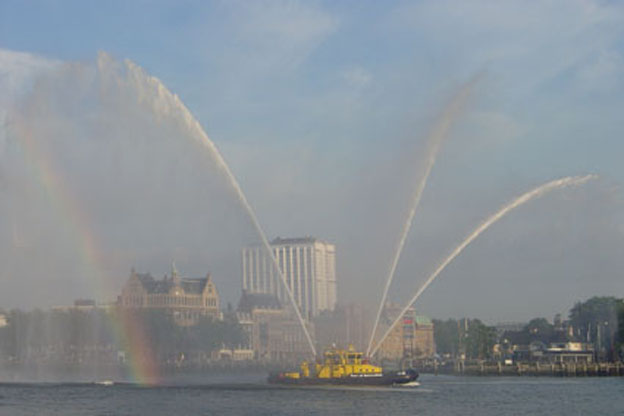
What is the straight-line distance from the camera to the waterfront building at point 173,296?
180375mm

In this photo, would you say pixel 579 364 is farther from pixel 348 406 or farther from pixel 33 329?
pixel 33 329

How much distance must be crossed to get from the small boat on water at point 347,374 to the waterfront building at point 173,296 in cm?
10319

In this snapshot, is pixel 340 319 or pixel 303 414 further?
pixel 340 319

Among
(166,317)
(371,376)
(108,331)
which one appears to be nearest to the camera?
(371,376)

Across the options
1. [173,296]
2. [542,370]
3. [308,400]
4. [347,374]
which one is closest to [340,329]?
[173,296]

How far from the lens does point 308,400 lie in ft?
211

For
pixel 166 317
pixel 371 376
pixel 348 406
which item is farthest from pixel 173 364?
pixel 348 406

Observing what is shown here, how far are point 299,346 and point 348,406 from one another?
13907 centimetres

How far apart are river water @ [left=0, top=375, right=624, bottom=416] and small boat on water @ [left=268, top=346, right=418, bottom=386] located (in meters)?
0.72

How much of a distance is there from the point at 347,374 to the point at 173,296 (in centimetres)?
11923

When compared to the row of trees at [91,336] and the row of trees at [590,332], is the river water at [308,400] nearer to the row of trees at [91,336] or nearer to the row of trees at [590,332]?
the row of trees at [590,332]

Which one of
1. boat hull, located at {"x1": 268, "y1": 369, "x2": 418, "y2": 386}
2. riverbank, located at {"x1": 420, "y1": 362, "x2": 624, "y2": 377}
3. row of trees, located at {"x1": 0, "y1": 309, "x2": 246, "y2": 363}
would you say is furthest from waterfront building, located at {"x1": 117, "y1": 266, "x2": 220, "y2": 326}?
boat hull, located at {"x1": 268, "y1": 369, "x2": 418, "y2": 386}

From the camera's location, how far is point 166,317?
15588 centimetres

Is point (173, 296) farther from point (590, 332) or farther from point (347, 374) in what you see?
point (347, 374)
